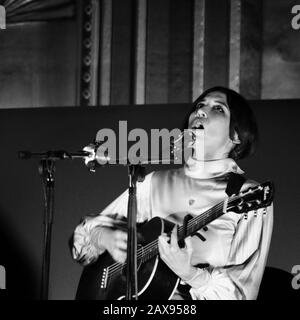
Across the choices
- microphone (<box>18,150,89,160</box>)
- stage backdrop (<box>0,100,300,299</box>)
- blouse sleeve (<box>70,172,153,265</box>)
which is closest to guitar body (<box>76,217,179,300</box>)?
blouse sleeve (<box>70,172,153,265</box>)

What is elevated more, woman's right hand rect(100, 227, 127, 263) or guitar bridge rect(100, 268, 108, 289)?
woman's right hand rect(100, 227, 127, 263)

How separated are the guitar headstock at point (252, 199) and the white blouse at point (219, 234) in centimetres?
8

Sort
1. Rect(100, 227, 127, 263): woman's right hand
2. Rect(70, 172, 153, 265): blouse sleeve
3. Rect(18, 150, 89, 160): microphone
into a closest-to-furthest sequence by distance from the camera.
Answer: Rect(18, 150, 89, 160): microphone < Rect(100, 227, 127, 263): woman's right hand < Rect(70, 172, 153, 265): blouse sleeve

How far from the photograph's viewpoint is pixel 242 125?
14.7 ft

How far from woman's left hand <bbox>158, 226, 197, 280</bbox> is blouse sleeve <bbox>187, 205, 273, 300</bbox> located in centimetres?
10

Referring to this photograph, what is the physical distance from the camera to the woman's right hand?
4.45 metres

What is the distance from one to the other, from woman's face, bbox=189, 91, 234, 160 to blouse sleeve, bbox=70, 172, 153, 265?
0.39 metres

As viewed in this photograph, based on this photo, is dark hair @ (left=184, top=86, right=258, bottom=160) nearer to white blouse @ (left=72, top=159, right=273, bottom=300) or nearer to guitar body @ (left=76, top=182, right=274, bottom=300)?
white blouse @ (left=72, top=159, right=273, bottom=300)

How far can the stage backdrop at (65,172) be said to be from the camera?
14.6 feet

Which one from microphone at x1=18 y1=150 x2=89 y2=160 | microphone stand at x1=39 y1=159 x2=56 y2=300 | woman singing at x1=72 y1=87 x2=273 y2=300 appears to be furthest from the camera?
woman singing at x1=72 y1=87 x2=273 y2=300

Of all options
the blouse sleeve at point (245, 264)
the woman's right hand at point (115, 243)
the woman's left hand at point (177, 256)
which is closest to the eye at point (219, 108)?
the blouse sleeve at point (245, 264)

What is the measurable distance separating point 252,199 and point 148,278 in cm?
73

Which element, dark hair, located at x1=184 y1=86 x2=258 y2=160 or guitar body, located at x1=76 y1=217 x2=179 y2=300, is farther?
dark hair, located at x1=184 y1=86 x2=258 y2=160

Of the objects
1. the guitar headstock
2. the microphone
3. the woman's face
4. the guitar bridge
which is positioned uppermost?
the woman's face
